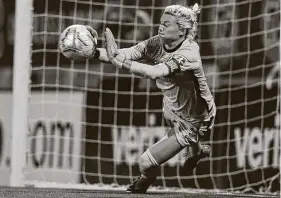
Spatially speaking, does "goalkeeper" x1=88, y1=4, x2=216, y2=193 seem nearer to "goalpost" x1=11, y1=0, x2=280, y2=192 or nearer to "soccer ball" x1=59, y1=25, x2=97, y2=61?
"soccer ball" x1=59, y1=25, x2=97, y2=61

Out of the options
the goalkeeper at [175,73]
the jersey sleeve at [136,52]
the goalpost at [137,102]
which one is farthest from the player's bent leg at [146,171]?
the goalpost at [137,102]

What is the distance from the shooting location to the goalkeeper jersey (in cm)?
356

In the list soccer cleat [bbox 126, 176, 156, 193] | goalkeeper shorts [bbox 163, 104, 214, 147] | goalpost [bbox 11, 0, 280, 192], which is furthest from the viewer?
Answer: goalpost [bbox 11, 0, 280, 192]

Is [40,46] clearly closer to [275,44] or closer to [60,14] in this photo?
[60,14]

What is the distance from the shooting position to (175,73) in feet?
11.7

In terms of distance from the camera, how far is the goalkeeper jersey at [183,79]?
3.56 meters

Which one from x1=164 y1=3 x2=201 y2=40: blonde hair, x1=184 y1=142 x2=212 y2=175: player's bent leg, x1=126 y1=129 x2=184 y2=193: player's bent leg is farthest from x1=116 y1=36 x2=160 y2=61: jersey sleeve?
x1=184 y1=142 x2=212 y2=175: player's bent leg

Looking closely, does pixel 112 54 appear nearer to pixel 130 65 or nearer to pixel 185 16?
pixel 130 65

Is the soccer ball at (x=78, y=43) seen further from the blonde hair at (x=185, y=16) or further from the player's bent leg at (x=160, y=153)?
the player's bent leg at (x=160, y=153)

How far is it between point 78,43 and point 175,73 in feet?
1.23

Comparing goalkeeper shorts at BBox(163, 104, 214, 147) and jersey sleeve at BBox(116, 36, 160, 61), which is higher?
jersey sleeve at BBox(116, 36, 160, 61)

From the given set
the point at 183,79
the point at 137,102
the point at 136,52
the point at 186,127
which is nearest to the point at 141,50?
the point at 136,52

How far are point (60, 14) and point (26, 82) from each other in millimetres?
592

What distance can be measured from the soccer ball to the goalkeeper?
2.0 inches
